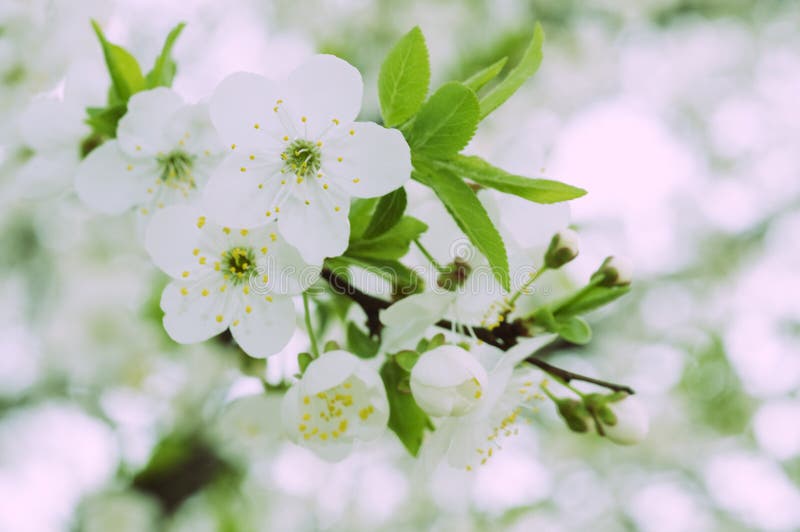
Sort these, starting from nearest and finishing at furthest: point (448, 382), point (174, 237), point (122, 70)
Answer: point (448, 382), point (174, 237), point (122, 70)

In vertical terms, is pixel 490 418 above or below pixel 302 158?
below

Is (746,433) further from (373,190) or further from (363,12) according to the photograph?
(373,190)

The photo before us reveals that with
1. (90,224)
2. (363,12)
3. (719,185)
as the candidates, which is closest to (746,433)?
(719,185)

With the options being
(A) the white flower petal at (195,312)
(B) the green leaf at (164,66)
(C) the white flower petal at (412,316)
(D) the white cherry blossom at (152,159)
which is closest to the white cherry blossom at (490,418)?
(C) the white flower petal at (412,316)

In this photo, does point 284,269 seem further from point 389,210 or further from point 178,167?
point 178,167

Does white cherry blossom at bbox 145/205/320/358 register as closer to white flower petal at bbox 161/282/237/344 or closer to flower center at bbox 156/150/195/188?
white flower petal at bbox 161/282/237/344

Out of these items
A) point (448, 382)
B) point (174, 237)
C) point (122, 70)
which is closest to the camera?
point (448, 382)

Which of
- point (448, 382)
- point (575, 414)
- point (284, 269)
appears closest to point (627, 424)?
point (575, 414)
